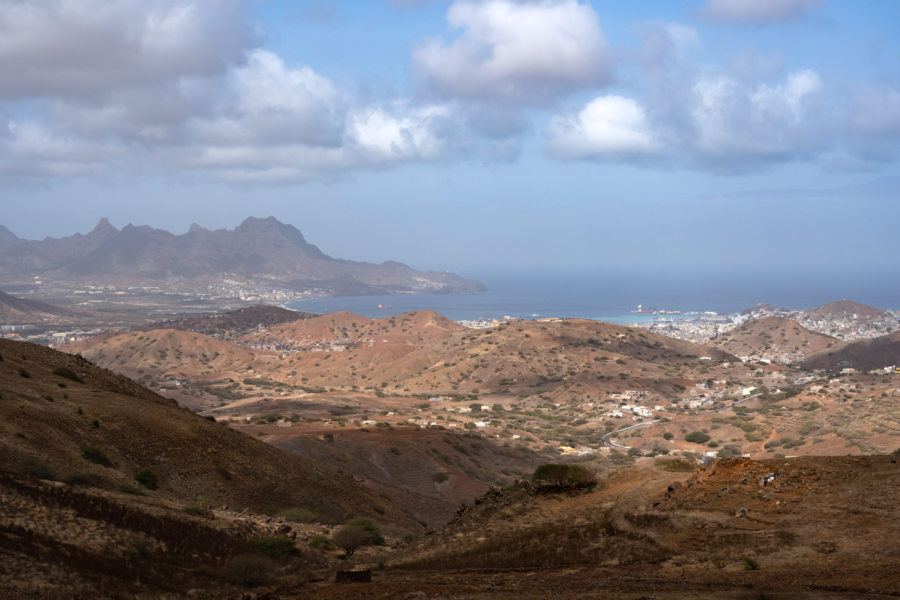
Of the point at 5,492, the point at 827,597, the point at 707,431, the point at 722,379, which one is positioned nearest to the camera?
the point at 827,597

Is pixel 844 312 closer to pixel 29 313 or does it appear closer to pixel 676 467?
pixel 676 467

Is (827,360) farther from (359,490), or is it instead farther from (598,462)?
(359,490)

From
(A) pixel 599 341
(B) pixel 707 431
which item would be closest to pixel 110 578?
(B) pixel 707 431

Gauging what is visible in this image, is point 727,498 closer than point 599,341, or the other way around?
point 727,498

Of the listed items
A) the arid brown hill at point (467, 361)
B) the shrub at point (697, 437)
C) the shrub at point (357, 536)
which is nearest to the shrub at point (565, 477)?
the shrub at point (357, 536)

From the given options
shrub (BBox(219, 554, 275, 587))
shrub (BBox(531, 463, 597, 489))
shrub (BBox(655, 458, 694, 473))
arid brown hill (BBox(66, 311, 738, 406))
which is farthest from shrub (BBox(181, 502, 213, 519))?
arid brown hill (BBox(66, 311, 738, 406))

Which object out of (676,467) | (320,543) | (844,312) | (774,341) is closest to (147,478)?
(320,543)
